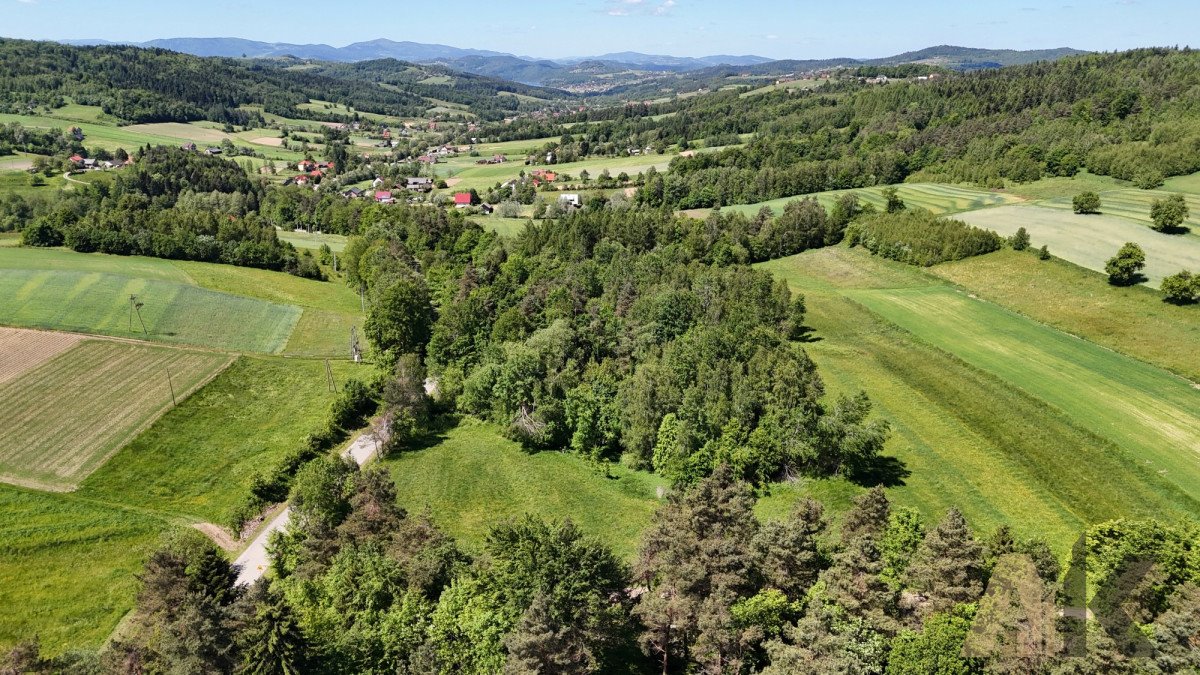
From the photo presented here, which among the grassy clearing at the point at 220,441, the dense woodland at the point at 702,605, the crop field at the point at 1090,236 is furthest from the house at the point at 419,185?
the dense woodland at the point at 702,605

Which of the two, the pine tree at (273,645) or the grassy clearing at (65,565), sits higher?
the pine tree at (273,645)

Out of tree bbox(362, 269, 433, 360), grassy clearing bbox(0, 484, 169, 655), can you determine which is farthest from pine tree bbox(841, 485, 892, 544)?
tree bbox(362, 269, 433, 360)

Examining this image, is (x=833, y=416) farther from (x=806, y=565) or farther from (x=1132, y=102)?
(x=1132, y=102)

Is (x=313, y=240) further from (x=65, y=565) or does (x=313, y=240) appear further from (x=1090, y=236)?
(x=1090, y=236)

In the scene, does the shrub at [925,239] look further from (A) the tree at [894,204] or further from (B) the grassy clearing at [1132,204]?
(B) the grassy clearing at [1132,204]

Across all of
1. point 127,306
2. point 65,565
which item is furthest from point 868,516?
point 127,306

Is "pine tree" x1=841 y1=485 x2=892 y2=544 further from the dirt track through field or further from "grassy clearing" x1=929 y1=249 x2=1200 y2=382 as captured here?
the dirt track through field
